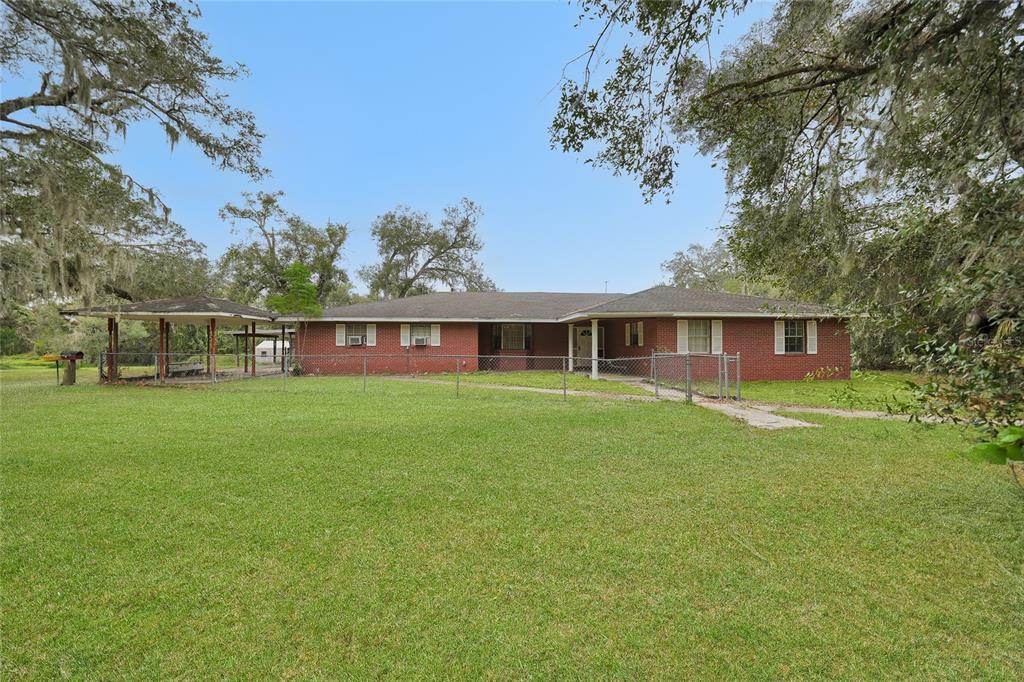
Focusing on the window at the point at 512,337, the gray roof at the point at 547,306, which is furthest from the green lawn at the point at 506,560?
the window at the point at 512,337

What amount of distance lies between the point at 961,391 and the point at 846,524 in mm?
1728

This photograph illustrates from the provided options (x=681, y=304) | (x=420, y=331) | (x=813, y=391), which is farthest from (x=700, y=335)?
(x=420, y=331)

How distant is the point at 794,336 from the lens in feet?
58.7

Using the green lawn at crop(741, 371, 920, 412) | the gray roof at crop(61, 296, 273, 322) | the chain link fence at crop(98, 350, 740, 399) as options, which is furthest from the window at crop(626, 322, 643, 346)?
the gray roof at crop(61, 296, 273, 322)

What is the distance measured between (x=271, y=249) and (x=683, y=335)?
26.4m

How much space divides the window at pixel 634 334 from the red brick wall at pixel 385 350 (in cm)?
672

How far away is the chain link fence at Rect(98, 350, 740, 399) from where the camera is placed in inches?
551

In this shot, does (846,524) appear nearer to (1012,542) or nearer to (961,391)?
(1012,542)

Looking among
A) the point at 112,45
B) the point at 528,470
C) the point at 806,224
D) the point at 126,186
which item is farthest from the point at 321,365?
the point at 806,224

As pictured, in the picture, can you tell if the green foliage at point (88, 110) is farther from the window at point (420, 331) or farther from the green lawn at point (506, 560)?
the window at point (420, 331)

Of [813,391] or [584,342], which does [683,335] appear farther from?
[584,342]

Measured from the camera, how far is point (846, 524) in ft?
13.8

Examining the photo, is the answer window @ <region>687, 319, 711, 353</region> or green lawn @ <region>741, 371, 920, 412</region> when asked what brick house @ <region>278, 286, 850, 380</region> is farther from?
green lawn @ <region>741, 371, 920, 412</region>

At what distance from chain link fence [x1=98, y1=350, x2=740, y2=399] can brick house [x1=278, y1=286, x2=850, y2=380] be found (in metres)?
0.13
